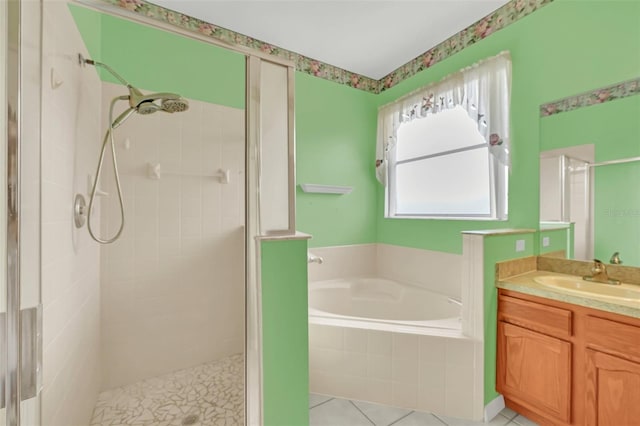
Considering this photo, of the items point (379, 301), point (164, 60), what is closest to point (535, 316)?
point (379, 301)

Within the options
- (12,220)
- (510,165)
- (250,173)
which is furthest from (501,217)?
(12,220)

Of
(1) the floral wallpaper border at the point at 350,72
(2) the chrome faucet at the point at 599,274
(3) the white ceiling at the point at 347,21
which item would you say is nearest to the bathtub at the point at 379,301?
(2) the chrome faucet at the point at 599,274

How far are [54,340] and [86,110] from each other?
102 centimetres

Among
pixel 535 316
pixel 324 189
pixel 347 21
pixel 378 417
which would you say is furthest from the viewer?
pixel 324 189

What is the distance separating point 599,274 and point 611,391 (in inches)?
27.4

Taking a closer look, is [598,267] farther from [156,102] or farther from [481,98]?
[156,102]

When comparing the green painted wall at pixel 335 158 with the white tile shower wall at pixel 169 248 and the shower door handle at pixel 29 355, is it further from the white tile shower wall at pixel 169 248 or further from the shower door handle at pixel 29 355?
the shower door handle at pixel 29 355

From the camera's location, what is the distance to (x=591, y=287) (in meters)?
1.54

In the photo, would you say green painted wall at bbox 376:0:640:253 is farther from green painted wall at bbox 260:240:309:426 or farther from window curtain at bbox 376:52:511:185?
green painted wall at bbox 260:240:309:426

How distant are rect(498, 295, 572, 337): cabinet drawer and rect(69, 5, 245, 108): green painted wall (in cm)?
185

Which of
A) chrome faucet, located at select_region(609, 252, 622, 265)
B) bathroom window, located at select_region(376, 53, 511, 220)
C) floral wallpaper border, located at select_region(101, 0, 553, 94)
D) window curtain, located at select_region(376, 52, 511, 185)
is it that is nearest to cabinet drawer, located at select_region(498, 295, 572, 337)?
chrome faucet, located at select_region(609, 252, 622, 265)

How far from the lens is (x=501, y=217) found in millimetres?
2109

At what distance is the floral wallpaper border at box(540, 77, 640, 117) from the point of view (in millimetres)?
1510

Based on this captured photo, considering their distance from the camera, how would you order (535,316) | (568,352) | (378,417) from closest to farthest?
(568,352) < (535,316) < (378,417)
